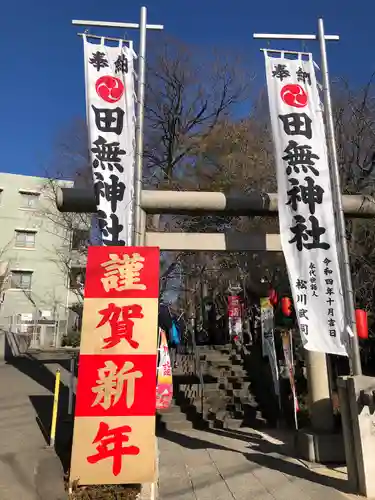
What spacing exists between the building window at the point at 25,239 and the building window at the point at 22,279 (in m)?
2.29

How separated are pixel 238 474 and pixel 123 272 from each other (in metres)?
3.88

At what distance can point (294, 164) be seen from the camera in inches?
271

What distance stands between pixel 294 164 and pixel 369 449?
455 cm

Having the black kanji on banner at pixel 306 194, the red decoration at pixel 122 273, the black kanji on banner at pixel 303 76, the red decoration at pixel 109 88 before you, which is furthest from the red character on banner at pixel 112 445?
the black kanji on banner at pixel 303 76

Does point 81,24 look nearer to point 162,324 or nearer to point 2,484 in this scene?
point 2,484

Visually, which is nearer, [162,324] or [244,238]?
[244,238]

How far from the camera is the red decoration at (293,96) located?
704 centimetres

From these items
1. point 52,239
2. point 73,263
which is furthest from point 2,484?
point 52,239

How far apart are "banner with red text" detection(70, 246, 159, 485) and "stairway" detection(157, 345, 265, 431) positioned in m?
5.53

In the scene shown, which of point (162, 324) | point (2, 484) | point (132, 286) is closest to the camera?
point (2, 484)

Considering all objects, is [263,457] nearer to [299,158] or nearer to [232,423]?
[232,423]

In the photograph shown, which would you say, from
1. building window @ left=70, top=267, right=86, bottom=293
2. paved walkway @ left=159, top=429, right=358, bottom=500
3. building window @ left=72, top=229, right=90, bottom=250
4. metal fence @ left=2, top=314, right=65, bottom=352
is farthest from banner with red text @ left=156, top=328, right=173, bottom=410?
metal fence @ left=2, top=314, right=65, bottom=352

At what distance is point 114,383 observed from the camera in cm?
522

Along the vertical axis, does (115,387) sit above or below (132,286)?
below
